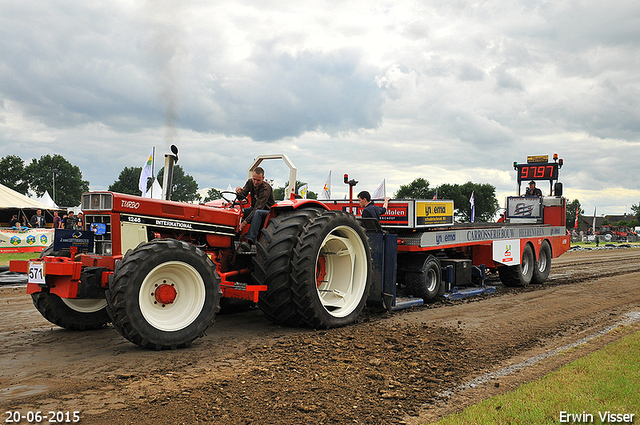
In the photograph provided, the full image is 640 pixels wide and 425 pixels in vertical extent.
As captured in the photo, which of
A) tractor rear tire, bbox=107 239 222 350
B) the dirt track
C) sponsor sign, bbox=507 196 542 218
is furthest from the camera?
sponsor sign, bbox=507 196 542 218

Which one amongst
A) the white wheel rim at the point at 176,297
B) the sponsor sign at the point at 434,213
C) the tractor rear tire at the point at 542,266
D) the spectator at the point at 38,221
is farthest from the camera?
the spectator at the point at 38,221

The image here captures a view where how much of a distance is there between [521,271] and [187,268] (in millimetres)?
9137

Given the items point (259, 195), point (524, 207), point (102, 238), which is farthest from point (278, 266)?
point (524, 207)

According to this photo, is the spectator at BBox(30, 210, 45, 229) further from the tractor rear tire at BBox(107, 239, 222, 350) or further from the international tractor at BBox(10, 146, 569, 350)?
the tractor rear tire at BBox(107, 239, 222, 350)

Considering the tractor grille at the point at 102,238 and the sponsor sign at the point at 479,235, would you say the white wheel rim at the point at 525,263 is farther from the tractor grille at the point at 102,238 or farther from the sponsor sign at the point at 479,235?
the tractor grille at the point at 102,238

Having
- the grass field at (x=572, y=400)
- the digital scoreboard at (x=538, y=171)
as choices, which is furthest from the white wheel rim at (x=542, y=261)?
the grass field at (x=572, y=400)

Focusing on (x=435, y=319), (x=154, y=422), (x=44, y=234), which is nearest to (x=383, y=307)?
(x=435, y=319)

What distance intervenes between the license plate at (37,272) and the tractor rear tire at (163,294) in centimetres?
86

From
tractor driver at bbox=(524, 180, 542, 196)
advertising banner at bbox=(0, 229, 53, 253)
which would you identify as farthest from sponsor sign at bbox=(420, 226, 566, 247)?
advertising banner at bbox=(0, 229, 53, 253)

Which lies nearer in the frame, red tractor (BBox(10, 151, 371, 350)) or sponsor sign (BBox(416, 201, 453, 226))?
red tractor (BBox(10, 151, 371, 350))

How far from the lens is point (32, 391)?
13.4 feet

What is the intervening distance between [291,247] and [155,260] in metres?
1.73

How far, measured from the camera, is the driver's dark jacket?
669cm

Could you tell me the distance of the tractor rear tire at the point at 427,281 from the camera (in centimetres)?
914
